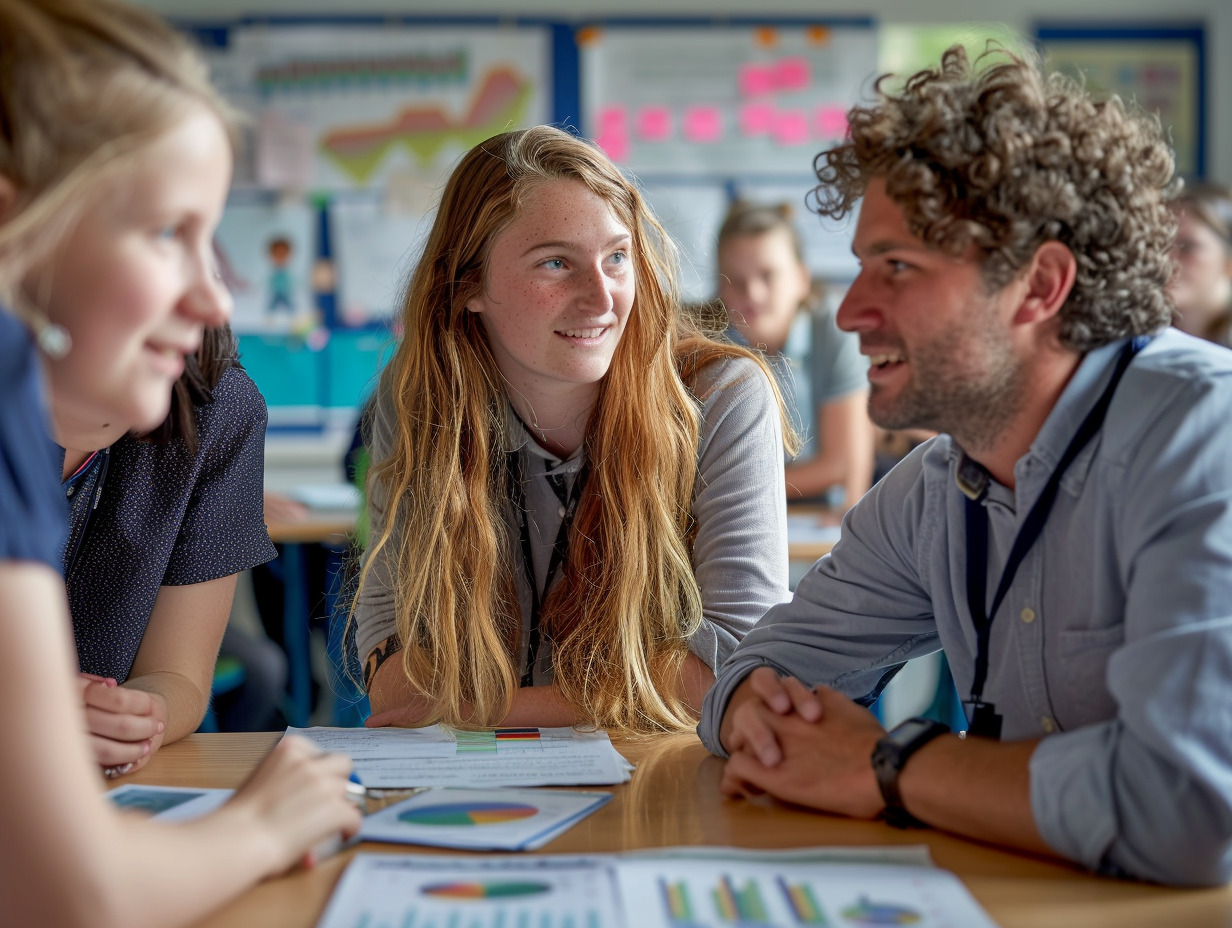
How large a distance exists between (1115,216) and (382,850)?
0.88 metres

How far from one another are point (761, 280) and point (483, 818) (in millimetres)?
2975

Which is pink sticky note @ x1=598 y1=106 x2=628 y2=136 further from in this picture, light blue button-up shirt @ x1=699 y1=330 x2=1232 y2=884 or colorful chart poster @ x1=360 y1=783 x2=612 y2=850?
colorful chart poster @ x1=360 y1=783 x2=612 y2=850

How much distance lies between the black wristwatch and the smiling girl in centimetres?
47

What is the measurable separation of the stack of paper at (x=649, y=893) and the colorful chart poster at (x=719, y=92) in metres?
4.02

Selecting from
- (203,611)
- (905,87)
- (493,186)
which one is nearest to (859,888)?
(905,87)

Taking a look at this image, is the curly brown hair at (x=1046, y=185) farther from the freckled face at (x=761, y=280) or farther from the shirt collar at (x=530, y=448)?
the freckled face at (x=761, y=280)

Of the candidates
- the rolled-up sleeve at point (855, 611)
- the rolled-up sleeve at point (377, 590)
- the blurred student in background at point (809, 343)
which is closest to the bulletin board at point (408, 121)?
the blurred student in background at point (809, 343)

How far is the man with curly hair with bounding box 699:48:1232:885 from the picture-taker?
0.98m

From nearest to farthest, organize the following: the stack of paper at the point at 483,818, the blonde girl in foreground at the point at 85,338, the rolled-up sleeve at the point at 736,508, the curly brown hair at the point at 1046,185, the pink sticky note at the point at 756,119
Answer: the blonde girl in foreground at the point at 85,338 < the stack of paper at the point at 483,818 < the curly brown hair at the point at 1046,185 < the rolled-up sleeve at the point at 736,508 < the pink sticky note at the point at 756,119

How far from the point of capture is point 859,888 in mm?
940

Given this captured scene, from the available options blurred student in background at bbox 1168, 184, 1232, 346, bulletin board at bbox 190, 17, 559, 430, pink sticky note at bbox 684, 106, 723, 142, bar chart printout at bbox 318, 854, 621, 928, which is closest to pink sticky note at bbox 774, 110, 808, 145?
pink sticky note at bbox 684, 106, 723, 142

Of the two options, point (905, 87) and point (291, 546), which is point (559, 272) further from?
point (291, 546)

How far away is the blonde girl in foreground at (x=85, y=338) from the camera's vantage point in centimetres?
72

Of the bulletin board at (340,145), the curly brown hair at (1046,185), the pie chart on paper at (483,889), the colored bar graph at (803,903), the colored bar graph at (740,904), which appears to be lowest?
the colored bar graph at (803,903)
